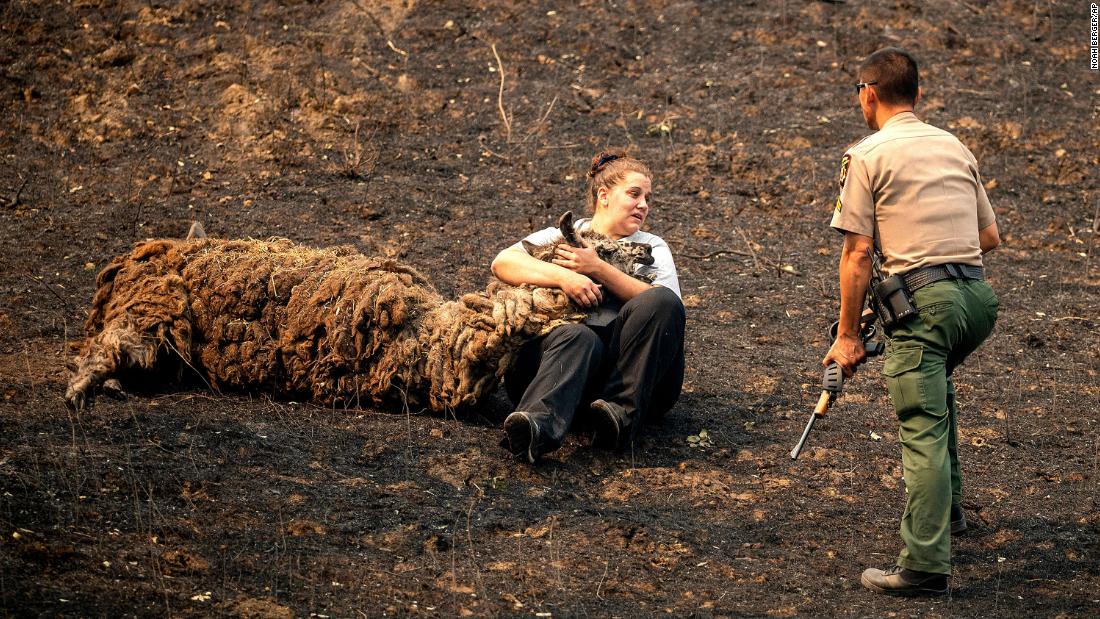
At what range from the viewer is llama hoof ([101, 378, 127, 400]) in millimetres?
5281

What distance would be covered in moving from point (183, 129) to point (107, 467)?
568 centimetres

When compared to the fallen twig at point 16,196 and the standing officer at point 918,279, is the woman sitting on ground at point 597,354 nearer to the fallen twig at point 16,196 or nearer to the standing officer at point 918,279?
the standing officer at point 918,279

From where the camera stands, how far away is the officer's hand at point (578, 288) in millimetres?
5156

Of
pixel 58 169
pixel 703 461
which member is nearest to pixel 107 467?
pixel 703 461

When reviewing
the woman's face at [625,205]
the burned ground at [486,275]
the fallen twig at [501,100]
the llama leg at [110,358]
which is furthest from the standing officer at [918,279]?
the fallen twig at [501,100]

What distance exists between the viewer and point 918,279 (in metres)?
4.22

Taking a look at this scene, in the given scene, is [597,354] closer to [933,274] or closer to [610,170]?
[610,170]

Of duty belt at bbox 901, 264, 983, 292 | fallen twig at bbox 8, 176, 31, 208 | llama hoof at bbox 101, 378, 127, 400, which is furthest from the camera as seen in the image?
fallen twig at bbox 8, 176, 31, 208

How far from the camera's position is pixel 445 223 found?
834 cm

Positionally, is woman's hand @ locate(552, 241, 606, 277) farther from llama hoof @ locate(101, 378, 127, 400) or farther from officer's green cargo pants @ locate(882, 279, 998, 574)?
llama hoof @ locate(101, 378, 127, 400)

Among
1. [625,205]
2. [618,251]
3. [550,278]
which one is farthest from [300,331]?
[625,205]

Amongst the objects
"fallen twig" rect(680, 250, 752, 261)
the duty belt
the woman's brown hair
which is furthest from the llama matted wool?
"fallen twig" rect(680, 250, 752, 261)

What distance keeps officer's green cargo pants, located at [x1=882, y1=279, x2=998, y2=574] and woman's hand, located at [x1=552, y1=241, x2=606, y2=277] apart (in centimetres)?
150

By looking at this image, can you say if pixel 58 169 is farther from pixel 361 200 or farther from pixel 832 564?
pixel 832 564
